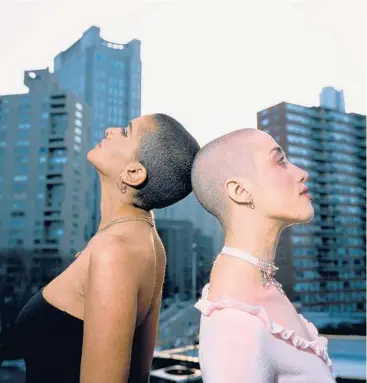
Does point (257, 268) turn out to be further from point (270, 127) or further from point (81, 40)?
point (81, 40)

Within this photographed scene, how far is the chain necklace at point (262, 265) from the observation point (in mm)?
594

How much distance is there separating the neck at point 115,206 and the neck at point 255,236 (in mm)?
191

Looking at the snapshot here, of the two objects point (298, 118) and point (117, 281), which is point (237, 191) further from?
point (298, 118)

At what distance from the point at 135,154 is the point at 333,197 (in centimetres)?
1689

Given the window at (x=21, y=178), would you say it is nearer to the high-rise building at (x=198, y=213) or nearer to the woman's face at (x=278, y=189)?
the high-rise building at (x=198, y=213)

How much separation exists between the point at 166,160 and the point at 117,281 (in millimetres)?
215

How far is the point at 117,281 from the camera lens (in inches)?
23.6

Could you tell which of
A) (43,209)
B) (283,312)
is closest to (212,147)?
(283,312)

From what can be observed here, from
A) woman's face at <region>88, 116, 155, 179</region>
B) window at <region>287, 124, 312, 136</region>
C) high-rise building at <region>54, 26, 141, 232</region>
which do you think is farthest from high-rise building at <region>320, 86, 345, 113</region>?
woman's face at <region>88, 116, 155, 179</region>

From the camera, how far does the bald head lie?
617mm

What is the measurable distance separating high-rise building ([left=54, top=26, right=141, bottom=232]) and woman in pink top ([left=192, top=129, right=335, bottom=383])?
57.6 feet

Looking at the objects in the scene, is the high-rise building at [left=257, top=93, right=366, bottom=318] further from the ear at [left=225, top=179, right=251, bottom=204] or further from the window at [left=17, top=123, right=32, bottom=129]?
the ear at [left=225, top=179, right=251, bottom=204]

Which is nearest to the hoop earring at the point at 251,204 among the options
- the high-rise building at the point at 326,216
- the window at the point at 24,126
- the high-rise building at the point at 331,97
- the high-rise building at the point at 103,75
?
the high-rise building at the point at 326,216

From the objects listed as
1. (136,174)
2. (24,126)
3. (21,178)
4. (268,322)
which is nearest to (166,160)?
(136,174)
